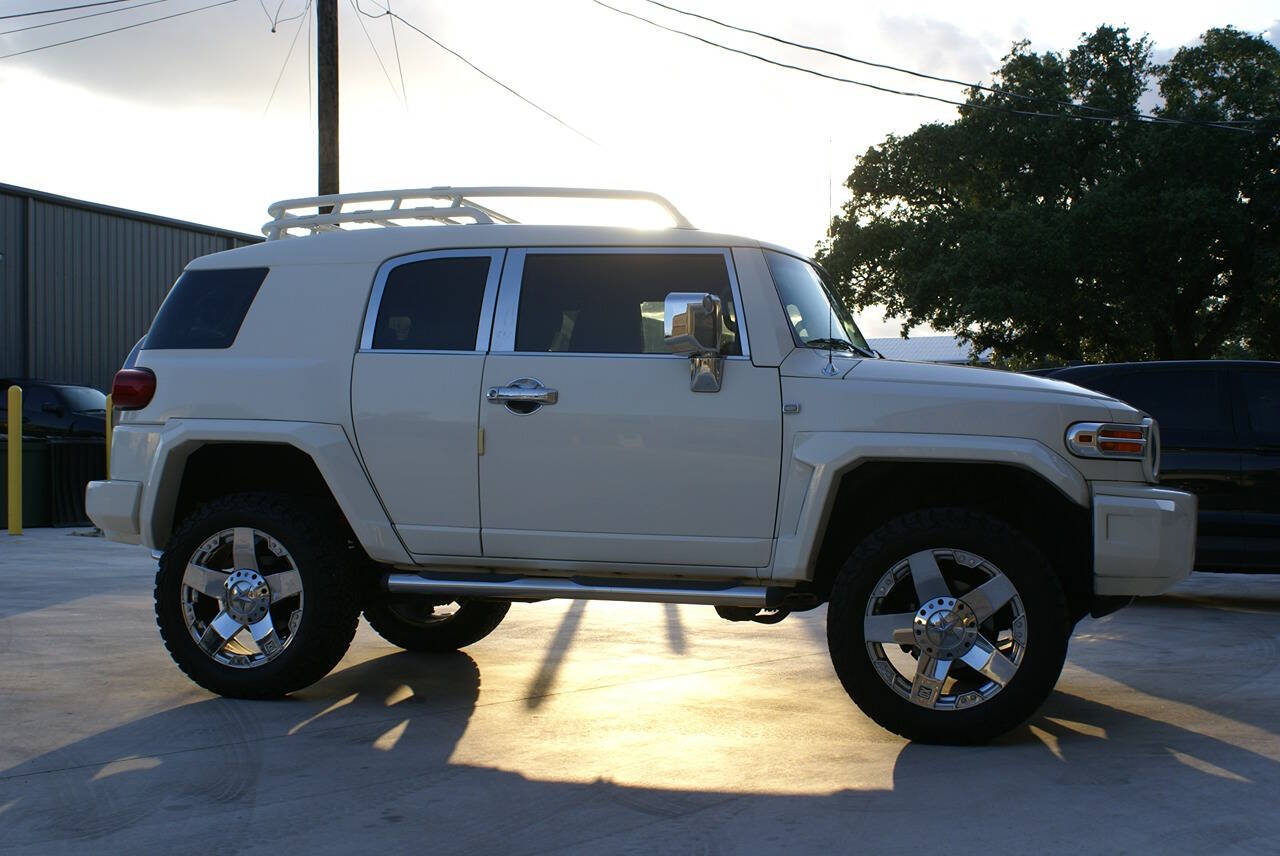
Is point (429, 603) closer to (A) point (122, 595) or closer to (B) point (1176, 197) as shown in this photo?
(A) point (122, 595)

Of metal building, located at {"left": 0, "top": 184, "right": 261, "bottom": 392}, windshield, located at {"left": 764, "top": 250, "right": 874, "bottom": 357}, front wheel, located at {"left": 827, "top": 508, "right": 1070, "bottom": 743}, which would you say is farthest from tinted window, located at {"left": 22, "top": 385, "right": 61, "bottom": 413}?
front wheel, located at {"left": 827, "top": 508, "right": 1070, "bottom": 743}

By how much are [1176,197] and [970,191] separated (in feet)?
21.9

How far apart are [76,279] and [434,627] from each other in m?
22.6

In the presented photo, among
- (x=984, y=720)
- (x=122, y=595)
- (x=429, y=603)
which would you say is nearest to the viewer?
(x=984, y=720)

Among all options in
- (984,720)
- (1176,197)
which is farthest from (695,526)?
(1176,197)

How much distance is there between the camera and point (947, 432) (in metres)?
5.11

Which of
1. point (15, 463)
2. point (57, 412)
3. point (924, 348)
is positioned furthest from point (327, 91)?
point (924, 348)

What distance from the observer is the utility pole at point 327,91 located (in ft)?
46.1

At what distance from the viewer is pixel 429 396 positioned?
5.62 m

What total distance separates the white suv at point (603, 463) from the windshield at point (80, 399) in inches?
588

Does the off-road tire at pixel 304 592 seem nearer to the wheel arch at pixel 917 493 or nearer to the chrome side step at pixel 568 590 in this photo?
the chrome side step at pixel 568 590

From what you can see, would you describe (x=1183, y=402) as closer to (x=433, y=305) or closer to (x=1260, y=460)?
(x=1260, y=460)

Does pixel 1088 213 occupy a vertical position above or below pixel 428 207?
above

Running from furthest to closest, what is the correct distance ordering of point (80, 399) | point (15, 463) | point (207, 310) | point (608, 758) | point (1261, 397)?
point (80, 399)
point (15, 463)
point (1261, 397)
point (207, 310)
point (608, 758)
